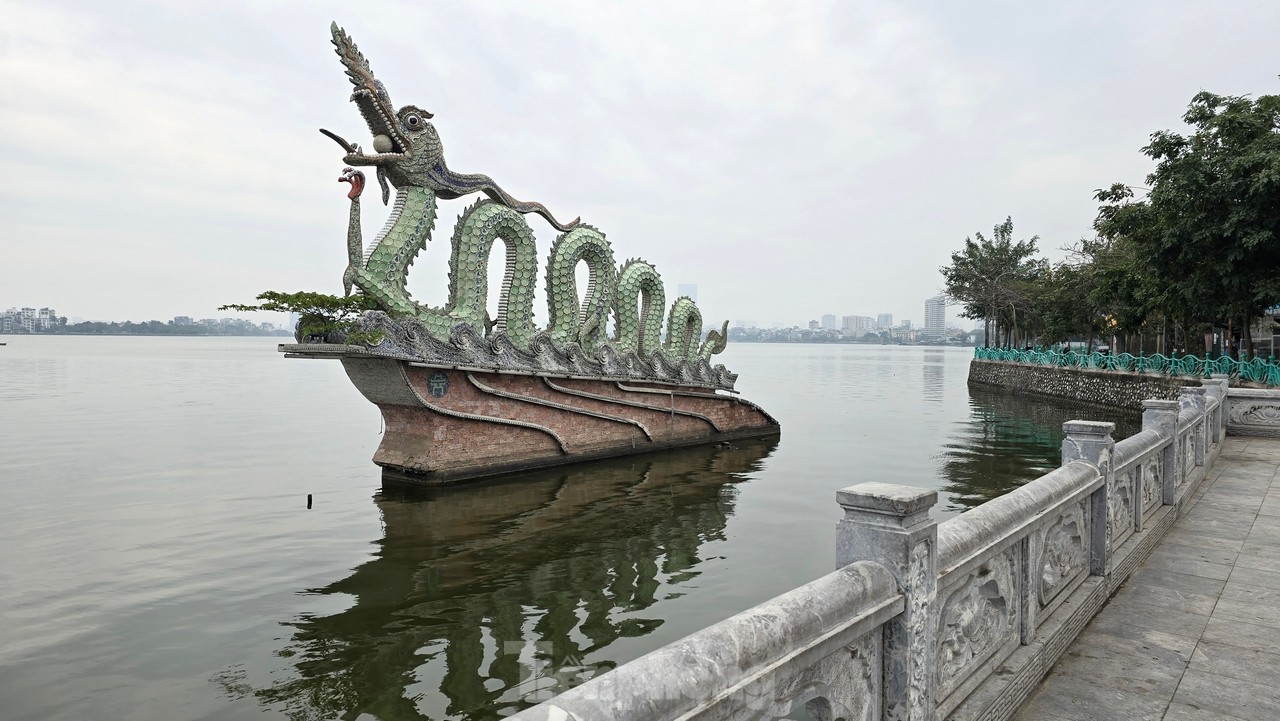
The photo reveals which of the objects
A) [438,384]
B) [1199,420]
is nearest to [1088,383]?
[1199,420]

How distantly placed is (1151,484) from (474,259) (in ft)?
37.6

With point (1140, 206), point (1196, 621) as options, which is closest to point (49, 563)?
point (1196, 621)

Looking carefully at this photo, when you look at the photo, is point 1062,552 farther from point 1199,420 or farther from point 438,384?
point 438,384

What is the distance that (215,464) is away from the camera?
16250 mm

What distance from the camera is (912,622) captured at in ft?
9.48

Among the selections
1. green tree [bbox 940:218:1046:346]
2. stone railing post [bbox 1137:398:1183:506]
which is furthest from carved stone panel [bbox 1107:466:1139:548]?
green tree [bbox 940:218:1046:346]

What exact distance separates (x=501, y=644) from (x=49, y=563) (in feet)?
21.7

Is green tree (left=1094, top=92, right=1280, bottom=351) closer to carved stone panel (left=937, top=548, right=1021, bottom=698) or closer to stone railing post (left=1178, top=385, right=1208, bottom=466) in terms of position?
stone railing post (left=1178, top=385, right=1208, bottom=466)

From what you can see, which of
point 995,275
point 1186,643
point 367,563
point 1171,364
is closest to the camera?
point 1186,643

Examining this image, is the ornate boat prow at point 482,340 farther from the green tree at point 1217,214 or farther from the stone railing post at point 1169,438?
the green tree at point 1217,214

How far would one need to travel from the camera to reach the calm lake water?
6.10 metres

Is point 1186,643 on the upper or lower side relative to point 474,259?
lower

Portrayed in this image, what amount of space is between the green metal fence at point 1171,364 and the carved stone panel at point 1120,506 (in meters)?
18.7

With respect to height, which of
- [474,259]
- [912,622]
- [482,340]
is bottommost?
[912,622]
